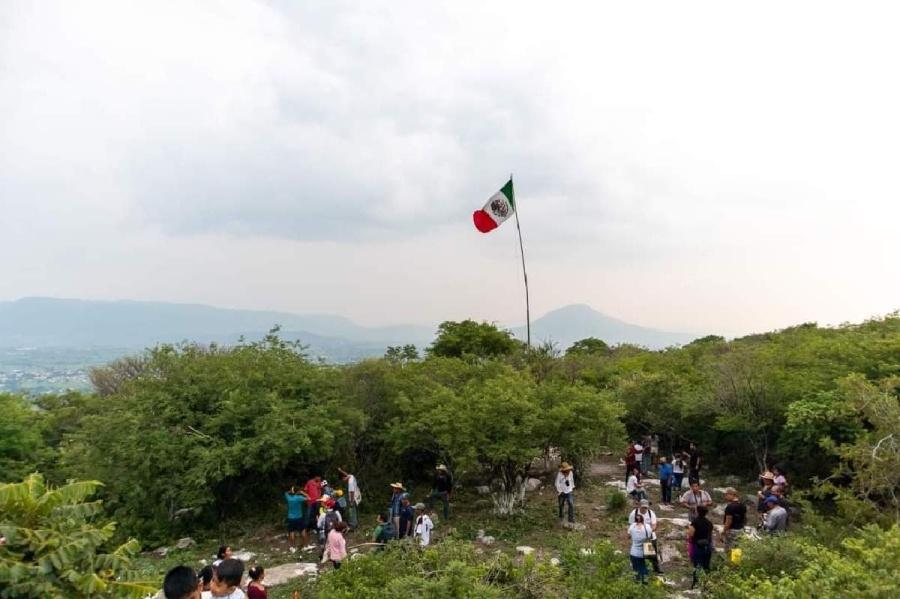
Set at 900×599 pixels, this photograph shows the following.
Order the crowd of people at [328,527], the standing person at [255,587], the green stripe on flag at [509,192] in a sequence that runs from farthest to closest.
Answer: the green stripe on flag at [509,192], the standing person at [255,587], the crowd of people at [328,527]

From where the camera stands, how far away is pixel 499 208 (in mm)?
24484

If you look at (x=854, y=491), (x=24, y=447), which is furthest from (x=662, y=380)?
(x=24, y=447)

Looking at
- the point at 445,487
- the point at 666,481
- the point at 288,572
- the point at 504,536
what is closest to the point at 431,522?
the point at 504,536

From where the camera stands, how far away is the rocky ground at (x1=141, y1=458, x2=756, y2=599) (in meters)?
11.3

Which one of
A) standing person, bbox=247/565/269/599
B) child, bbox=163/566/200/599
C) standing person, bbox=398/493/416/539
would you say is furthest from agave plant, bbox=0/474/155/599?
standing person, bbox=398/493/416/539

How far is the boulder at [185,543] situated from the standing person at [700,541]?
41.0ft

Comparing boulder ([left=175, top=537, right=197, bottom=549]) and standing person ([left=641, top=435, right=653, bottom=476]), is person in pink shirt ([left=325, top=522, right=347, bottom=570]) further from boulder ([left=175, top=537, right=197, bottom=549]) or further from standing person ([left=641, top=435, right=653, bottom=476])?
standing person ([left=641, top=435, right=653, bottom=476])

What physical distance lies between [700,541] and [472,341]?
2181 centimetres

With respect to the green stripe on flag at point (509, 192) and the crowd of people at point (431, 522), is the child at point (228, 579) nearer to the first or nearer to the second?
the crowd of people at point (431, 522)

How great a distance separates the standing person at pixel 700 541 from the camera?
9680mm

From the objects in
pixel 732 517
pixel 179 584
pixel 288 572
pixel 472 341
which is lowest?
pixel 288 572

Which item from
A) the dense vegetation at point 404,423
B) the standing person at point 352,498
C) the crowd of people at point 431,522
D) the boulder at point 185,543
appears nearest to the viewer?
the crowd of people at point 431,522

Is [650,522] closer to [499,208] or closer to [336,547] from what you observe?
[336,547]

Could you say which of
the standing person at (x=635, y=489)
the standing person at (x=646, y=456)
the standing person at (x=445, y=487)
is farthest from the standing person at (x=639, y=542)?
the standing person at (x=646, y=456)
